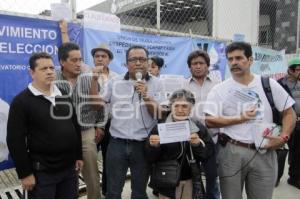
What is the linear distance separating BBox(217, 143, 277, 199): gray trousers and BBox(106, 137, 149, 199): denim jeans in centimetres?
72

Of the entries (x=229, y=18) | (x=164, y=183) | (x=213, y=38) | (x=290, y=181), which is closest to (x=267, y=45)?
(x=229, y=18)

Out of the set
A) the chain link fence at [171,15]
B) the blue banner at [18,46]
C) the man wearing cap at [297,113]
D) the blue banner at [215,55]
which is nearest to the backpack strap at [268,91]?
the man wearing cap at [297,113]

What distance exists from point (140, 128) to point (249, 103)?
0.97 meters

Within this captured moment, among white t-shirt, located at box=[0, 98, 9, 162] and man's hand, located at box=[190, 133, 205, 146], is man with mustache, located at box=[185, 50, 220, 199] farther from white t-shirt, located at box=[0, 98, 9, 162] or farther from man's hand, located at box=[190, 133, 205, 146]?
white t-shirt, located at box=[0, 98, 9, 162]

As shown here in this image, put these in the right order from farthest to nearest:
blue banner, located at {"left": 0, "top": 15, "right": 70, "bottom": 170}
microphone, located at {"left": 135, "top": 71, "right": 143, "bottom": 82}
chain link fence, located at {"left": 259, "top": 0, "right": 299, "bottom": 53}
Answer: chain link fence, located at {"left": 259, "top": 0, "right": 299, "bottom": 53}, blue banner, located at {"left": 0, "top": 15, "right": 70, "bottom": 170}, microphone, located at {"left": 135, "top": 71, "right": 143, "bottom": 82}

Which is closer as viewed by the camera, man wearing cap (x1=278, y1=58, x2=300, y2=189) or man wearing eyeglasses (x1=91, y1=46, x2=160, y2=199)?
man wearing eyeglasses (x1=91, y1=46, x2=160, y2=199)

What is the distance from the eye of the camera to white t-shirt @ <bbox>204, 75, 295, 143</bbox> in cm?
266

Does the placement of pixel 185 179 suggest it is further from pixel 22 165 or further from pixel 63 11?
pixel 63 11

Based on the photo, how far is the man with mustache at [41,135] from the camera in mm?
2451

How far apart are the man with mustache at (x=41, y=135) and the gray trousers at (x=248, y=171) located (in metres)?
1.32

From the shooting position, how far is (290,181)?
4.78 m

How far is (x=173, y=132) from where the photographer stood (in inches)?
98.0

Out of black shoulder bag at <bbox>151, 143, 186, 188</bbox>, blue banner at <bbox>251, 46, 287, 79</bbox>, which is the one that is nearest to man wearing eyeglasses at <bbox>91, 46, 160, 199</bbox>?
black shoulder bag at <bbox>151, 143, 186, 188</bbox>

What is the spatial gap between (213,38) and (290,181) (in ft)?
9.15
